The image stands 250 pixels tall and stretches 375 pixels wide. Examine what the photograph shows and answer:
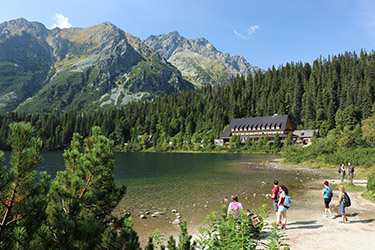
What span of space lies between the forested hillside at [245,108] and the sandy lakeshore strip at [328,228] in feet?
303

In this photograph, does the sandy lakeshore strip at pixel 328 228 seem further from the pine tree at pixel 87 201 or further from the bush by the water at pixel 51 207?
the pine tree at pixel 87 201

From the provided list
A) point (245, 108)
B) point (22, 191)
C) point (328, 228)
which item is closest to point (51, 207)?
point (22, 191)

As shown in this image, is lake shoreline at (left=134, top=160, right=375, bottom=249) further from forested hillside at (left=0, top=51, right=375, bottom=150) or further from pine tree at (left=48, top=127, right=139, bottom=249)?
forested hillside at (left=0, top=51, right=375, bottom=150)

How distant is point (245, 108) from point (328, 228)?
136m

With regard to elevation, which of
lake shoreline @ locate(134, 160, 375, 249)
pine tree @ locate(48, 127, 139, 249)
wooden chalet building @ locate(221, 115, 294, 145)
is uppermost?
wooden chalet building @ locate(221, 115, 294, 145)

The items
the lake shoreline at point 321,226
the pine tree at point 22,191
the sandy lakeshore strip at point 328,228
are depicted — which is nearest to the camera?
the pine tree at point 22,191

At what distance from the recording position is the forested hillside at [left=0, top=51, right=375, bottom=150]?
109 m

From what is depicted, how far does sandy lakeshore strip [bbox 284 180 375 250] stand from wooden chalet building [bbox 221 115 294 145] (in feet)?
306

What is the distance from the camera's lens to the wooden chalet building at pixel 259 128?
11081 centimetres

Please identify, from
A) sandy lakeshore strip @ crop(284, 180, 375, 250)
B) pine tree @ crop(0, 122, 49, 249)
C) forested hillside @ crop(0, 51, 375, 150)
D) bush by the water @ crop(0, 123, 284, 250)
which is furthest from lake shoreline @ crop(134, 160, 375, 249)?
forested hillside @ crop(0, 51, 375, 150)

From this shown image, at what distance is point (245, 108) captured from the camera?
473 feet

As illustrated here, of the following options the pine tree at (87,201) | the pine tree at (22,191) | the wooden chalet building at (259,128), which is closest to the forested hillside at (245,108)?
the wooden chalet building at (259,128)

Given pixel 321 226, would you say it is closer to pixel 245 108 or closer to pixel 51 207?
pixel 51 207

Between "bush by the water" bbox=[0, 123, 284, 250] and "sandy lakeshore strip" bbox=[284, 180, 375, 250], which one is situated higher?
"bush by the water" bbox=[0, 123, 284, 250]
